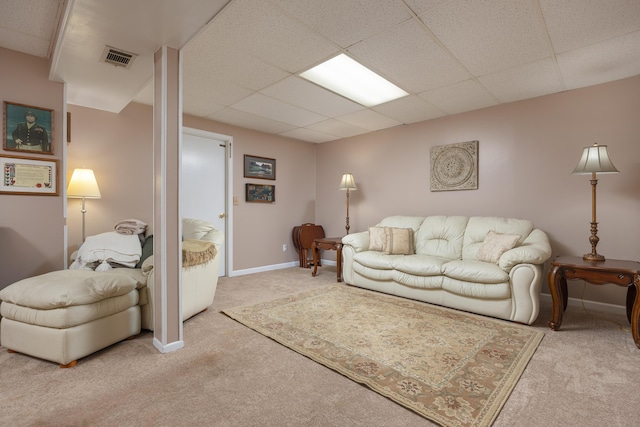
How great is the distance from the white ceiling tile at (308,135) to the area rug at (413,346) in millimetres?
2758

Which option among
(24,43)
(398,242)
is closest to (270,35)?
(24,43)

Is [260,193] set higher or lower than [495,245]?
higher

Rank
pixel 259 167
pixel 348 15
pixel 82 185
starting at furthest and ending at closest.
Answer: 1. pixel 259 167
2. pixel 82 185
3. pixel 348 15

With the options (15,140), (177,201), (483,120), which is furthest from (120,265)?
(483,120)

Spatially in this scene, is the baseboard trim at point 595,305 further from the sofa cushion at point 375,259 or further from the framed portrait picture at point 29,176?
the framed portrait picture at point 29,176

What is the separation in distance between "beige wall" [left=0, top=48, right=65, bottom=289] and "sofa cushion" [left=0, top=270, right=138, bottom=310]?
2.33 feet

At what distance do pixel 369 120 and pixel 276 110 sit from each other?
1.33 metres

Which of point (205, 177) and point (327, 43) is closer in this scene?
point (327, 43)

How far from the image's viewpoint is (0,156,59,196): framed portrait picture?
258 centimetres

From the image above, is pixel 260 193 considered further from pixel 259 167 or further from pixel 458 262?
pixel 458 262

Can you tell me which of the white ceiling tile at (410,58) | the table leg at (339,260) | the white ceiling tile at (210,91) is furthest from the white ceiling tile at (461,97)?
the table leg at (339,260)

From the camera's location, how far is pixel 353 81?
10.6ft

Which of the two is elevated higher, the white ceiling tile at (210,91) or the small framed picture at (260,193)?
the white ceiling tile at (210,91)

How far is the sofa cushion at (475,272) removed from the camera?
2.80 m
